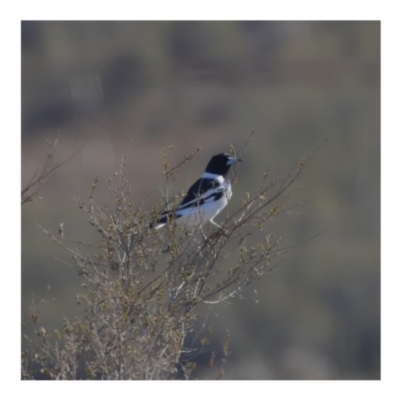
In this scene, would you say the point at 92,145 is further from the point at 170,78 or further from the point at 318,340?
the point at 318,340

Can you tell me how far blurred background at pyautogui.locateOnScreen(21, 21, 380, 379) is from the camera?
1600 centimetres

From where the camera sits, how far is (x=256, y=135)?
20.9 meters

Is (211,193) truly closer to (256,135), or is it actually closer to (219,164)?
(219,164)

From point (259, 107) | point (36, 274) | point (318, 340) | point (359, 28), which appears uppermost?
point (359, 28)

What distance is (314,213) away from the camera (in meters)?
17.4

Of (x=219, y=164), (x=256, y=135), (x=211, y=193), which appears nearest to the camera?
(x=211, y=193)

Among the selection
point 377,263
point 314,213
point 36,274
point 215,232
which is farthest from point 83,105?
point 215,232

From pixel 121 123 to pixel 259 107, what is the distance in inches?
150

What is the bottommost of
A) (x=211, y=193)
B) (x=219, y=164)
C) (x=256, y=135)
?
(x=211, y=193)

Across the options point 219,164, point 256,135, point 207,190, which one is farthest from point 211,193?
point 256,135

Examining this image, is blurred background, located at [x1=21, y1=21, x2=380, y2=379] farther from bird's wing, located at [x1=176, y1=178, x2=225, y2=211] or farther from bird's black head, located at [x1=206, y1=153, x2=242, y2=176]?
bird's wing, located at [x1=176, y1=178, x2=225, y2=211]

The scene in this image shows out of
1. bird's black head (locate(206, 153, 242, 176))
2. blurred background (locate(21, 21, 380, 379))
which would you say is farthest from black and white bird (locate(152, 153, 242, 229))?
blurred background (locate(21, 21, 380, 379))

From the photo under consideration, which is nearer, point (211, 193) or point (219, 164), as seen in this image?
point (211, 193)

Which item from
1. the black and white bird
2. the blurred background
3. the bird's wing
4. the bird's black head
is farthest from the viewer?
the blurred background
